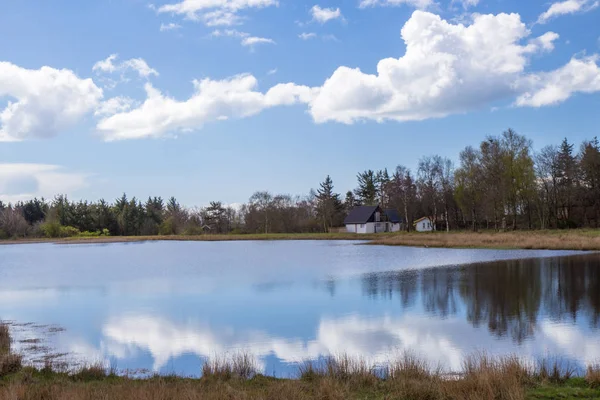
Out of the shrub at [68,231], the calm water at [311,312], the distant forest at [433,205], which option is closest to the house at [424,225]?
the distant forest at [433,205]

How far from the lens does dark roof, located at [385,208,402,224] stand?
79.5 m

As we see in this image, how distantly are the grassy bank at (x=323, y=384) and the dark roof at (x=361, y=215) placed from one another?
2676 inches

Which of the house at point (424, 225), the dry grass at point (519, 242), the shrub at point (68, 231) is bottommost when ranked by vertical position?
the dry grass at point (519, 242)

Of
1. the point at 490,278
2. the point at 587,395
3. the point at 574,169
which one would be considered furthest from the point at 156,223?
the point at 587,395

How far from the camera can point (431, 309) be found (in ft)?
50.6

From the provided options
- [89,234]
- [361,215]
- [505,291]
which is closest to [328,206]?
[361,215]

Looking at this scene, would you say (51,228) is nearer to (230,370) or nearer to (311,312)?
(311,312)

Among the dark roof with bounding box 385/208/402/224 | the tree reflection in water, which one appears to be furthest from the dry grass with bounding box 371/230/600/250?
the dark roof with bounding box 385/208/402/224

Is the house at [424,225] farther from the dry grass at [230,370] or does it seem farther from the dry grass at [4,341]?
the dry grass at [230,370]

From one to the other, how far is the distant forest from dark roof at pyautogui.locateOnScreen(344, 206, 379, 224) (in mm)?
3776

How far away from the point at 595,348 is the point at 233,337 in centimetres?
781

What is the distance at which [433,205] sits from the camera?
6906cm

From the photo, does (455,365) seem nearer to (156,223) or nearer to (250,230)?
(250,230)

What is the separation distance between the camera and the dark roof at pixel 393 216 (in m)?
79.5
